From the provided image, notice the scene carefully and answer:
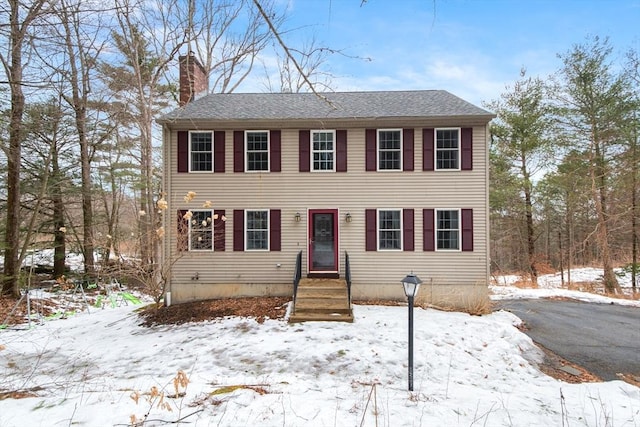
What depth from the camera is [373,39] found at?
2.83 metres

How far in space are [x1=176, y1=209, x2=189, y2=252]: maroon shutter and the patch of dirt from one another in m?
1.68

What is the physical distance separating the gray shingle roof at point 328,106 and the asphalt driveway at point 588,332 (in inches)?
230

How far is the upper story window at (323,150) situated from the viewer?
9703mm

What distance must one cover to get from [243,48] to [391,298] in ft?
48.0

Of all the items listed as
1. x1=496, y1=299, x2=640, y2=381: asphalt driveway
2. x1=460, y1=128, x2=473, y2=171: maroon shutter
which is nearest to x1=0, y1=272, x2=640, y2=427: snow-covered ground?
x1=496, y1=299, x2=640, y2=381: asphalt driveway

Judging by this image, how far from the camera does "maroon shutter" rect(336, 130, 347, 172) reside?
964 centimetres

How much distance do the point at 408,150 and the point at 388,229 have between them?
2446 mm

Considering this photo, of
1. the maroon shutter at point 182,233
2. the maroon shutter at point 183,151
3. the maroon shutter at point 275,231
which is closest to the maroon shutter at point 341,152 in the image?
the maroon shutter at point 275,231

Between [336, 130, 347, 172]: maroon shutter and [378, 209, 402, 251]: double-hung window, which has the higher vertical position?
[336, 130, 347, 172]: maroon shutter

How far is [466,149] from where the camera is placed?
9398 millimetres

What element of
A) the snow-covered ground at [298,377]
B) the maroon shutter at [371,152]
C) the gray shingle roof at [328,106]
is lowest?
the snow-covered ground at [298,377]

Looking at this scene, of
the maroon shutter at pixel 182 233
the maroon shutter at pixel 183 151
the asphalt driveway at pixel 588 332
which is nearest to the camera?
the asphalt driveway at pixel 588 332

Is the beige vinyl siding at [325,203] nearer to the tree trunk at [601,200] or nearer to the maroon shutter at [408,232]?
the maroon shutter at [408,232]

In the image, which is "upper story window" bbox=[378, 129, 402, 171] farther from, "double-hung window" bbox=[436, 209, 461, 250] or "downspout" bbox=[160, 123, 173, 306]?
"downspout" bbox=[160, 123, 173, 306]
